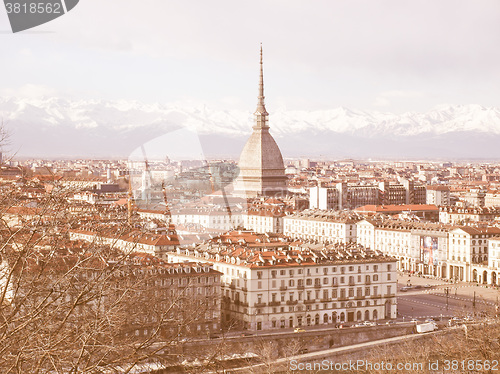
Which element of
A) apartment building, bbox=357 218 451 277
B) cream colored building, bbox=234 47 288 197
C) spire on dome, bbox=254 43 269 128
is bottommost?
apartment building, bbox=357 218 451 277

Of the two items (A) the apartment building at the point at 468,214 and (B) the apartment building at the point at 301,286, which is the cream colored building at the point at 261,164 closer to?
(A) the apartment building at the point at 468,214

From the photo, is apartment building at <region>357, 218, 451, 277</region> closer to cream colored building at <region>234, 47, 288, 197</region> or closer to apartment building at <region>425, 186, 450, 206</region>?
cream colored building at <region>234, 47, 288, 197</region>

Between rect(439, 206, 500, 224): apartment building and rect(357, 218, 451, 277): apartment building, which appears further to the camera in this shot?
rect(439, 206, 500, 224): apartment building

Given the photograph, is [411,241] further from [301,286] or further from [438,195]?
[438,195]

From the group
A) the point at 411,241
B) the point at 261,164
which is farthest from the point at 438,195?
the point at 411,241

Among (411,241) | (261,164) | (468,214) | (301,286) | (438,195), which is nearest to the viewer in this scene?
(301,286)

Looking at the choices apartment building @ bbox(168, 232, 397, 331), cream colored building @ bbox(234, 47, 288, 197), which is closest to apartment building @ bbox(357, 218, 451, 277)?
apartment building @ bbox(168, 232, 397, 331)

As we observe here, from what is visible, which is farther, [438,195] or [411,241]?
[438,195]

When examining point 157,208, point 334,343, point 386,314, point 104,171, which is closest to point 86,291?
point 334,343

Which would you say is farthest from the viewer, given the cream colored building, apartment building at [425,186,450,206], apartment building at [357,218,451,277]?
apartment building at [425,186,450,206]

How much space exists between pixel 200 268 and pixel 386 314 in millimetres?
7359

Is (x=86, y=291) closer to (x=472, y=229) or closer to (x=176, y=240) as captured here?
(x=176, y=240)

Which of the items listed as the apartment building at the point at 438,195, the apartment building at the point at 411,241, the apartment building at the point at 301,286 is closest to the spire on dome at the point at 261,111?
the apartment building at the point at 438,195

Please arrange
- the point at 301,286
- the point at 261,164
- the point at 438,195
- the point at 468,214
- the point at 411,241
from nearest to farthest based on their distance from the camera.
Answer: the point at 301,286, the point at 411,241, the point at 468,214, the point at 261,164, the point at 438,195
